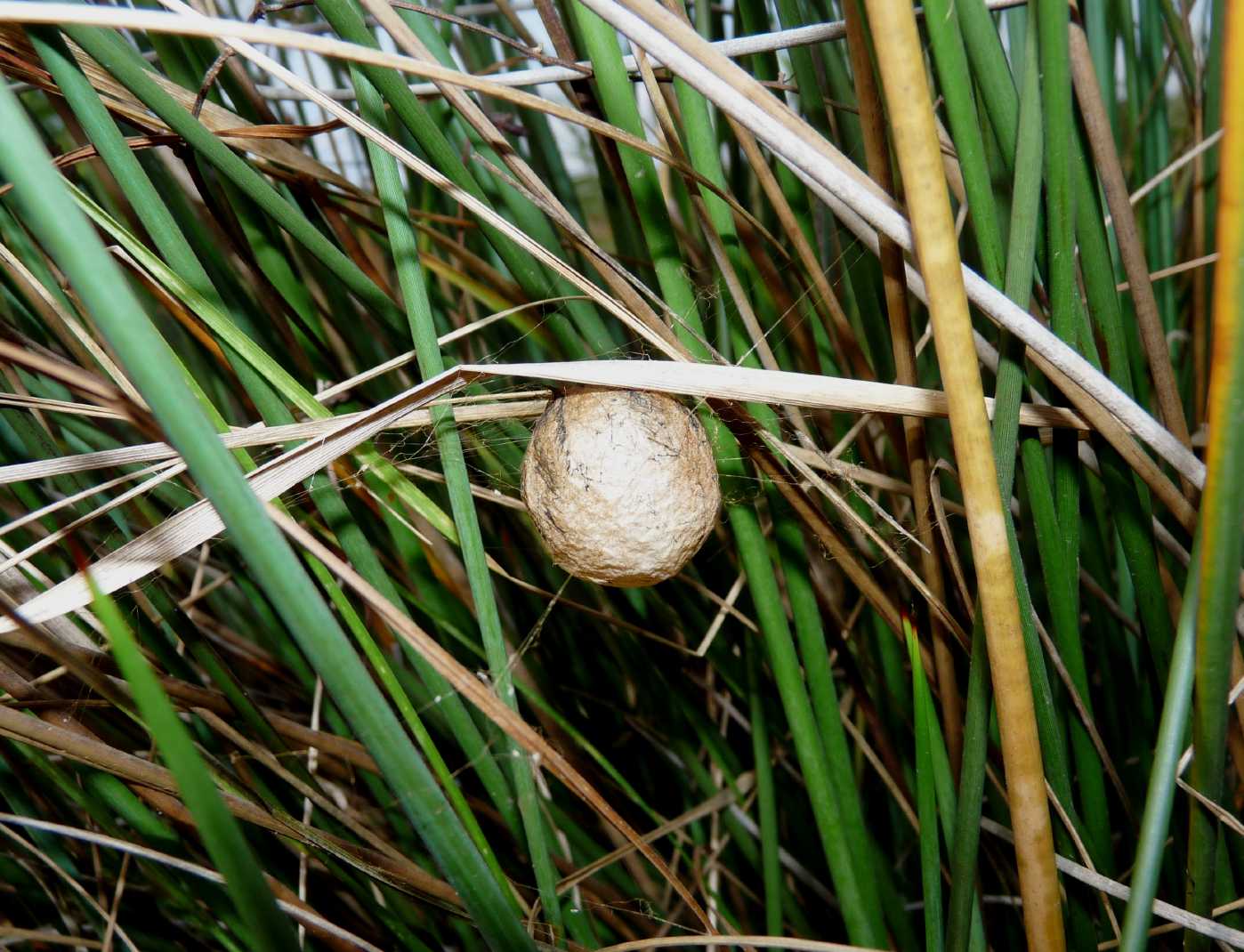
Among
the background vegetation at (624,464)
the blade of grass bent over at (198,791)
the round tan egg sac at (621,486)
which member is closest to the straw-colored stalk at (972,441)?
the background vegetation at (624,464)

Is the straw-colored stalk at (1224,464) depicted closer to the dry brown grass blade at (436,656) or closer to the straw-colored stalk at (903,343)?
the straw-colored stalk at (903,343)

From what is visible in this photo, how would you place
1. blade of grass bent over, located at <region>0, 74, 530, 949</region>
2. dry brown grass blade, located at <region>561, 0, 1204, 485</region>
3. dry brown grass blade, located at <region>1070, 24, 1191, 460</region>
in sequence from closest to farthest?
blade of grass bent over, located at <region>0, 74, 530, 949</region> < dry brown grass blade, located at <region>561, 0, 1204, 485</region> < dry brown grass blade, located at <region>1070, 24, 1191, 460</region>

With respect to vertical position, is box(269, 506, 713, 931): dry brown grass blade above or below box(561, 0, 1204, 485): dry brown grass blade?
below

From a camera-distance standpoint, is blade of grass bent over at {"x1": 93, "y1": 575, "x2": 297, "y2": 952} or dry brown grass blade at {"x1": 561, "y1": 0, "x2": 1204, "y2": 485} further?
dry brown grass blade at {"x1": 561, "y1": 0, "x2": 1204, "y2": 485}

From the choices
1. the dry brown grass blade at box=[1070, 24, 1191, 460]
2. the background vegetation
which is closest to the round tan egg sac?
the background vegetation

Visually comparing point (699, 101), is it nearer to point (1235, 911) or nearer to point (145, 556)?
point (145, 556)

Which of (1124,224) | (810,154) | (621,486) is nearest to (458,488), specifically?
(621,486)

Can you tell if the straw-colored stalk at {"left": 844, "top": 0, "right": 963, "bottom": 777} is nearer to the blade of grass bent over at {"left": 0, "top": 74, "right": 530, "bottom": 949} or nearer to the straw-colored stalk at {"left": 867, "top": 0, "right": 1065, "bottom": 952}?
the straw-colored stalk at {"left": 867, "top": 0, "right": 1065, "bottom": 952}

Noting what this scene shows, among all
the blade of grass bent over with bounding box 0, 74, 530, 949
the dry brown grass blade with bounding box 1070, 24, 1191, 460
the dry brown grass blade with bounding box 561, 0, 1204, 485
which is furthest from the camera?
the dry brown grass blade with bounding box 1070, 24, 1191, 460

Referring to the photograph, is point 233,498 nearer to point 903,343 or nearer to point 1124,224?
point 903,343

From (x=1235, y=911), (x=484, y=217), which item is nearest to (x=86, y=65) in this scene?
(x=484, y=217)
